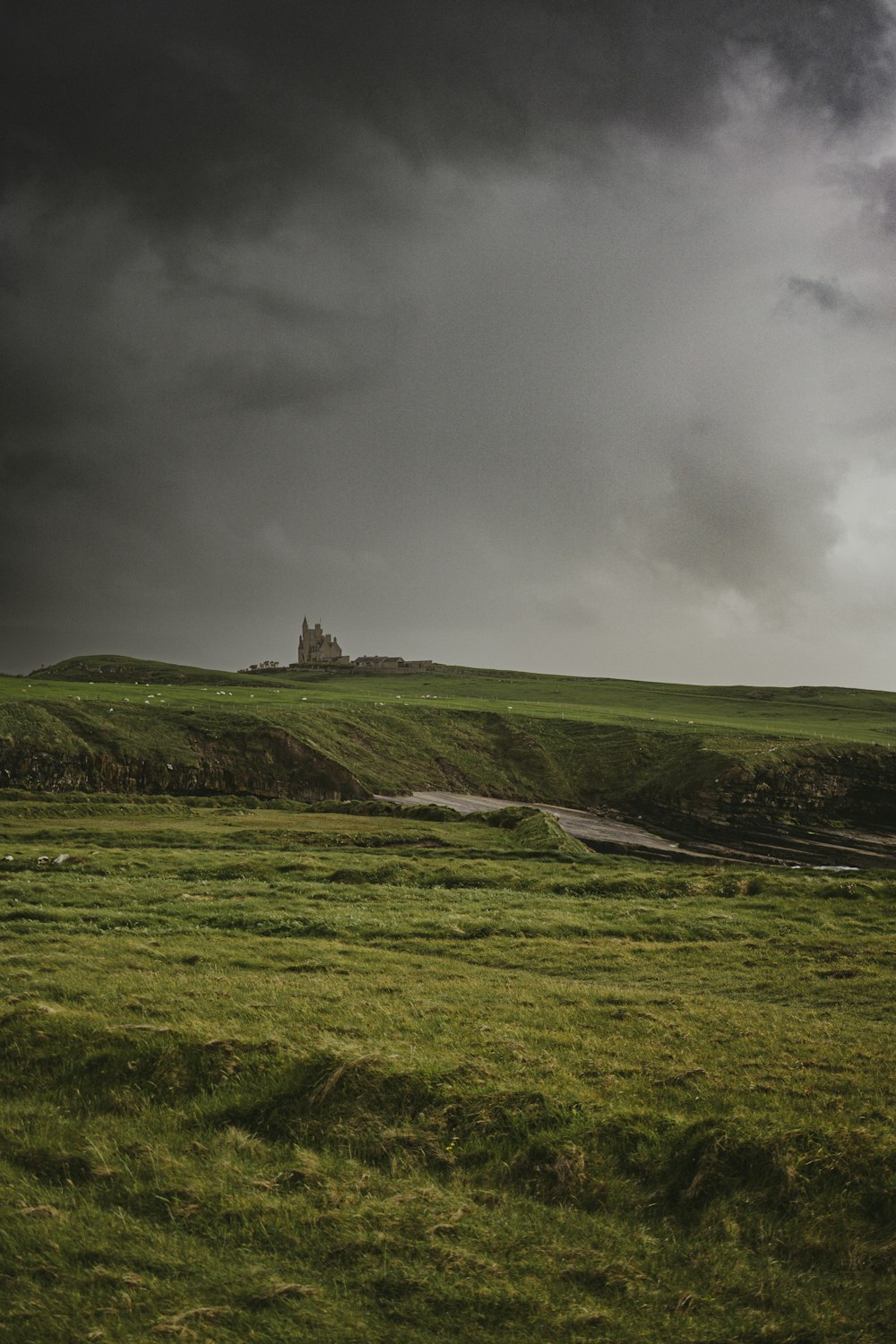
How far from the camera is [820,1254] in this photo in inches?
307

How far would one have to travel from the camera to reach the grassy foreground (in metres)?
7.13

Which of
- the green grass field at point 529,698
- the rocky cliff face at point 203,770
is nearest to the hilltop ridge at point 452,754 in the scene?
the rocky cliff face at point 203,770

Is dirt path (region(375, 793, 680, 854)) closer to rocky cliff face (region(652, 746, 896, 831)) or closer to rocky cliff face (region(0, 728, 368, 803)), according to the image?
rocky cliff face (region(0, 728, 368, 803))

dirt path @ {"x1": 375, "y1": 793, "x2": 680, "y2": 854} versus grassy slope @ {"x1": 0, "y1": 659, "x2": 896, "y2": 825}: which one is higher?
grassy slope @ {"x1": 0, "y1": 659, "x2": 896, "y2": 825}

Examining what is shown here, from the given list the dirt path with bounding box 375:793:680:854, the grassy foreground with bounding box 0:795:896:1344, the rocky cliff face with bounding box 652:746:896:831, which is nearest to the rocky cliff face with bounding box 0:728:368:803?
the dirt path with bounding box 375:793:680:854

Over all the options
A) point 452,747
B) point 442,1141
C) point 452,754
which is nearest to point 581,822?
point 452,754

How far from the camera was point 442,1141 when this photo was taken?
9766mm

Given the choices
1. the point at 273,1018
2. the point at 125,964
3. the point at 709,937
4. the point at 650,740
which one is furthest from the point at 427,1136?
the point at 650,740

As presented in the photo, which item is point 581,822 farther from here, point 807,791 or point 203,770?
point 203,770

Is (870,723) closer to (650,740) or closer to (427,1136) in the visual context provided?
(650,740)

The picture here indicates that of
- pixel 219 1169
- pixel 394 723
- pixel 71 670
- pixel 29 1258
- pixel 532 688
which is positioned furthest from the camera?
pixel 71 670

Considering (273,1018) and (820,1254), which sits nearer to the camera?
(820,1254)

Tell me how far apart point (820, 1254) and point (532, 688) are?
138 metres

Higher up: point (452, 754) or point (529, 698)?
point (529, 698)
